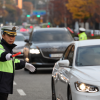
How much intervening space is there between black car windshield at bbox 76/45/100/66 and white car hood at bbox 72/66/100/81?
296 mm

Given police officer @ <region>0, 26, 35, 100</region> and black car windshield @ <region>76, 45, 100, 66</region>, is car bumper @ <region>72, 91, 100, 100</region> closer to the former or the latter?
police officer @ <region>0, 26, 35, 100</region>

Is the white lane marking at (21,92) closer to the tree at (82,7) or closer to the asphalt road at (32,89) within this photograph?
the asphalt road at (32,89)

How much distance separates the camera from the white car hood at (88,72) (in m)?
5.83

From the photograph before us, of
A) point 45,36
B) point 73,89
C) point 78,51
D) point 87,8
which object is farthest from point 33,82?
point 87,8

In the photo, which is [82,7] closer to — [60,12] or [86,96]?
[60,12]

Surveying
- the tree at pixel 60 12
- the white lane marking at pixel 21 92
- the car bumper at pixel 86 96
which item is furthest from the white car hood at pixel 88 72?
the tree at pixel 60 12

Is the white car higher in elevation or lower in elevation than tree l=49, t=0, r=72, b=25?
higher

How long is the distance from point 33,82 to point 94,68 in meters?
6.64

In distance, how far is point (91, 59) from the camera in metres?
6.95

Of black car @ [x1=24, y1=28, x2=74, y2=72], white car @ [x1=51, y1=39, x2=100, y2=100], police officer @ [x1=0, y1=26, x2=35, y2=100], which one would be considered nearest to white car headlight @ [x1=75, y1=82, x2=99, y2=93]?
white car @ [x1=51, y1=39, x2=100, y2=100]

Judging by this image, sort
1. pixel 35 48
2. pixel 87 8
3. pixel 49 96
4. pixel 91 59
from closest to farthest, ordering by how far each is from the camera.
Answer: pixel 91 59
pixel 49 96
pixel 35 48
pixel 87 8

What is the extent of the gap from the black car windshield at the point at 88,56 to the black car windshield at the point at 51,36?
9.16m

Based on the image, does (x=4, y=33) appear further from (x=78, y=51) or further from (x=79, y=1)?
(x=79, y=1)

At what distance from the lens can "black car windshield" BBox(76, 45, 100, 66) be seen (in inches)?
269
